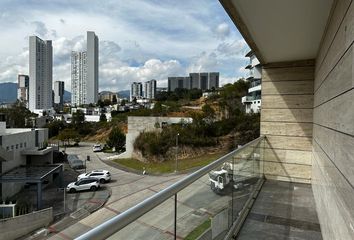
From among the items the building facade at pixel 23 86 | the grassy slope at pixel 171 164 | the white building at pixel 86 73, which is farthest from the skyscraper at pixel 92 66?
the grassy slope at pixel 171 164

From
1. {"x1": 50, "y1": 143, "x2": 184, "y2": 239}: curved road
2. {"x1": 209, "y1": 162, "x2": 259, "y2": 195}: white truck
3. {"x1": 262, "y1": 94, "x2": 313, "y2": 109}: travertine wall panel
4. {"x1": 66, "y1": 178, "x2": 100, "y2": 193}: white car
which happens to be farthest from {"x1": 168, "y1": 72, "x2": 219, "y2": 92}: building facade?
{"x1": 209, "y1": 162, "x2": 259, "y2": 195}: white truck

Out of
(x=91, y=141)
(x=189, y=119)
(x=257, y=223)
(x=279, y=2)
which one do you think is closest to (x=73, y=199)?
(x=189, y=119)

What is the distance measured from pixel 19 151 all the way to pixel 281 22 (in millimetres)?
23217

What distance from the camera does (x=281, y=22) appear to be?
10.7 ft

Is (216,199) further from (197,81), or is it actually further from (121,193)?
(197,81)

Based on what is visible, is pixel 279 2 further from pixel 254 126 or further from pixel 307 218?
pixel 254 126

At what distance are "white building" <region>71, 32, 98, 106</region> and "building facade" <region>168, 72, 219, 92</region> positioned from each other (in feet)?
117

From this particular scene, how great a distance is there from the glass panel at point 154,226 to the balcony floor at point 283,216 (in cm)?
188

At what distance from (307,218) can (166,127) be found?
88.9 feet

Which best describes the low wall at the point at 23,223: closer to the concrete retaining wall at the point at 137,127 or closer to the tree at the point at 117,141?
the concrete retaining wall at the point at 137,127

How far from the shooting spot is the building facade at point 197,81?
99312 millimetres

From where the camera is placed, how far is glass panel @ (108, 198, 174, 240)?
1070 millimetres

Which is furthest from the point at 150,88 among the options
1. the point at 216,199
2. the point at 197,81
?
the point at 216,199

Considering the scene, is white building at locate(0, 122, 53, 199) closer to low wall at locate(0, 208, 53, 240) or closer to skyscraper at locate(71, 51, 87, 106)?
low wall at locate(0, 208, 53, 240)
